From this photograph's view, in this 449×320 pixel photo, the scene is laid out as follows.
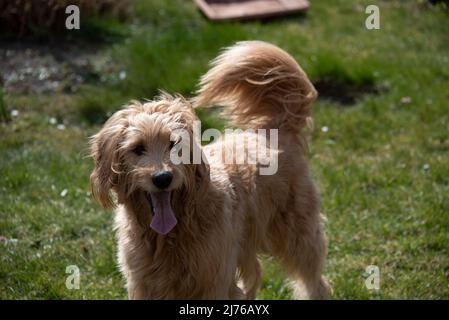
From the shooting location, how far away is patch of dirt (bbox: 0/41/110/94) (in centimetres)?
828

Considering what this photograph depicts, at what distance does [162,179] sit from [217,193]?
0.55 metres

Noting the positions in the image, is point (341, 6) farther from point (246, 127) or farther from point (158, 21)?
point (246, 127)

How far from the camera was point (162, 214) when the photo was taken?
391cm

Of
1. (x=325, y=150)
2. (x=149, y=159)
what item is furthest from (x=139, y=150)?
(x=325, y=150)

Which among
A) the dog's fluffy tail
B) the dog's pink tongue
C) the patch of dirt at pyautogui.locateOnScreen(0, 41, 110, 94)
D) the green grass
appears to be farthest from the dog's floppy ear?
the patch of dirt at pyautogui.locateOnScreen(0, 41, 110, 94)

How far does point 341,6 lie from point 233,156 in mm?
7169

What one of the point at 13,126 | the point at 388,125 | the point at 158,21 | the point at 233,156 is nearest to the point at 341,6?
the point at 158,21

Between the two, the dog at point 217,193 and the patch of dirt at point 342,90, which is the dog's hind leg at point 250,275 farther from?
the patch of dirt at point 342,90

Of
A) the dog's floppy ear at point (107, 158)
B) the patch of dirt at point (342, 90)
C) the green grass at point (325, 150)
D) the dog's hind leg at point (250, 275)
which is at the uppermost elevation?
the dog's floppy ear at point (107, 158)

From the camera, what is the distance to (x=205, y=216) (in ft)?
13.6

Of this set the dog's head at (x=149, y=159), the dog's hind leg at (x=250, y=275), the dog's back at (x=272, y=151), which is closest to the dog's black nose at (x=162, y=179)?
the dog's head at (x=149, y=159)

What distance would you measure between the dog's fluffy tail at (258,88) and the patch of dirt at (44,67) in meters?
3.61

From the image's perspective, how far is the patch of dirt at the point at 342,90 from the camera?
8.41m
